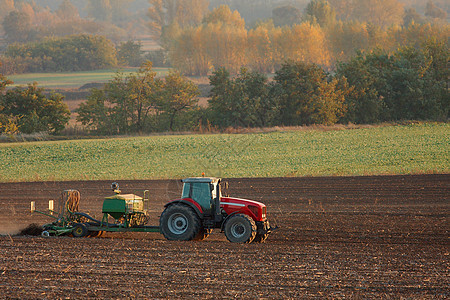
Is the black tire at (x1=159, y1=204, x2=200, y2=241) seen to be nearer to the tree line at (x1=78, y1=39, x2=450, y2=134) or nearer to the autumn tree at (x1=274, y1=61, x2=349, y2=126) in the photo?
the tree line at (x1=78, y1=39, x2=450, y2=134)

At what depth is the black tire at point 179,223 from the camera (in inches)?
600

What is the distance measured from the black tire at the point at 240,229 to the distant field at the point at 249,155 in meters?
12.2

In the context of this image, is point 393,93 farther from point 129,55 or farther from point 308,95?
point 129,55

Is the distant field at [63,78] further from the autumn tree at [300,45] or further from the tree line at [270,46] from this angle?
the autumn tree at [300,45]

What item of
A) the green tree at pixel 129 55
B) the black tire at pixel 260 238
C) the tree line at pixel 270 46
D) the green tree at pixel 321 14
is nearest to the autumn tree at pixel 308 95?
the black tire at pixel 260 238

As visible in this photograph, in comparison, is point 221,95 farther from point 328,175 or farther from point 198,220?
point 198,220

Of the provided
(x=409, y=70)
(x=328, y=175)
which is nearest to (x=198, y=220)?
(x=328, y=175)

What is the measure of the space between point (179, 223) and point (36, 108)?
4859 cm

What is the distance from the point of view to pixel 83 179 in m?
32.2

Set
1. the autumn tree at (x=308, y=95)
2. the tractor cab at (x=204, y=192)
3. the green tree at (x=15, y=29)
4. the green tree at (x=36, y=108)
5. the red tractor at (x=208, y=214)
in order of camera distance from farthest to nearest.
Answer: the green tree at (x=15, y=29), the autumn tree at (x=308, y=95), the green tree at (x=36, y=108), the tractor cab at (x=204, y=192), the red tractor at (x=208, y=214)

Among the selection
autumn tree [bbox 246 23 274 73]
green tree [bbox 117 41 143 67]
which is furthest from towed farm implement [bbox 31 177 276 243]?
green tree [bbox 117 41 143 67]

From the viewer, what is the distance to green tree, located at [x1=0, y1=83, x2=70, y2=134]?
195ft

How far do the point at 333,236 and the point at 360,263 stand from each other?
144 inches

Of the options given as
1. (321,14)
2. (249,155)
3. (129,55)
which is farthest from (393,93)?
(129,55)
